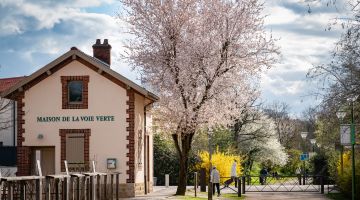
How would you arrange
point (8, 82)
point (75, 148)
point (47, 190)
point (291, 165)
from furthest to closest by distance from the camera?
1. point (291, 165)
2. point (8, 82)
3. point (75, 148)
4. point (47, 190)

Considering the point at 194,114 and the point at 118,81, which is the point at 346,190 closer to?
the point at 194,114

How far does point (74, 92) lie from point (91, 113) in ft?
4.46

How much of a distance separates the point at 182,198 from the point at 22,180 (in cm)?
1384

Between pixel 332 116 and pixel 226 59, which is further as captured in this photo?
pixel 226 59

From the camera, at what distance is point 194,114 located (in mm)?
33688

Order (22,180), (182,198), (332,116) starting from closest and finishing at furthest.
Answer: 1. (22,180)
2. (332,116)
3. (182,198)

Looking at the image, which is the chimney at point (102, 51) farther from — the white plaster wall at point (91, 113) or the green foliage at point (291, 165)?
the green foliage at point (291, 165)

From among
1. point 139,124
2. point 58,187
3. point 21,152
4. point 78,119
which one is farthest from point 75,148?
point 58,187

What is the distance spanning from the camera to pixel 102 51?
38.2m

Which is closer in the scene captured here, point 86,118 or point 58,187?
point 58,187

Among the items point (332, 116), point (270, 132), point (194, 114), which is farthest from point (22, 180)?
point (270, 132)

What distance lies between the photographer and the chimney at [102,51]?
125 feet

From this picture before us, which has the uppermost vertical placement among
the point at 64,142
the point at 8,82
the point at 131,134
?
the point at 8,82

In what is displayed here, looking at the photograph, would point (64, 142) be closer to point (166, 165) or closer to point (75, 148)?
point (75, 148)
